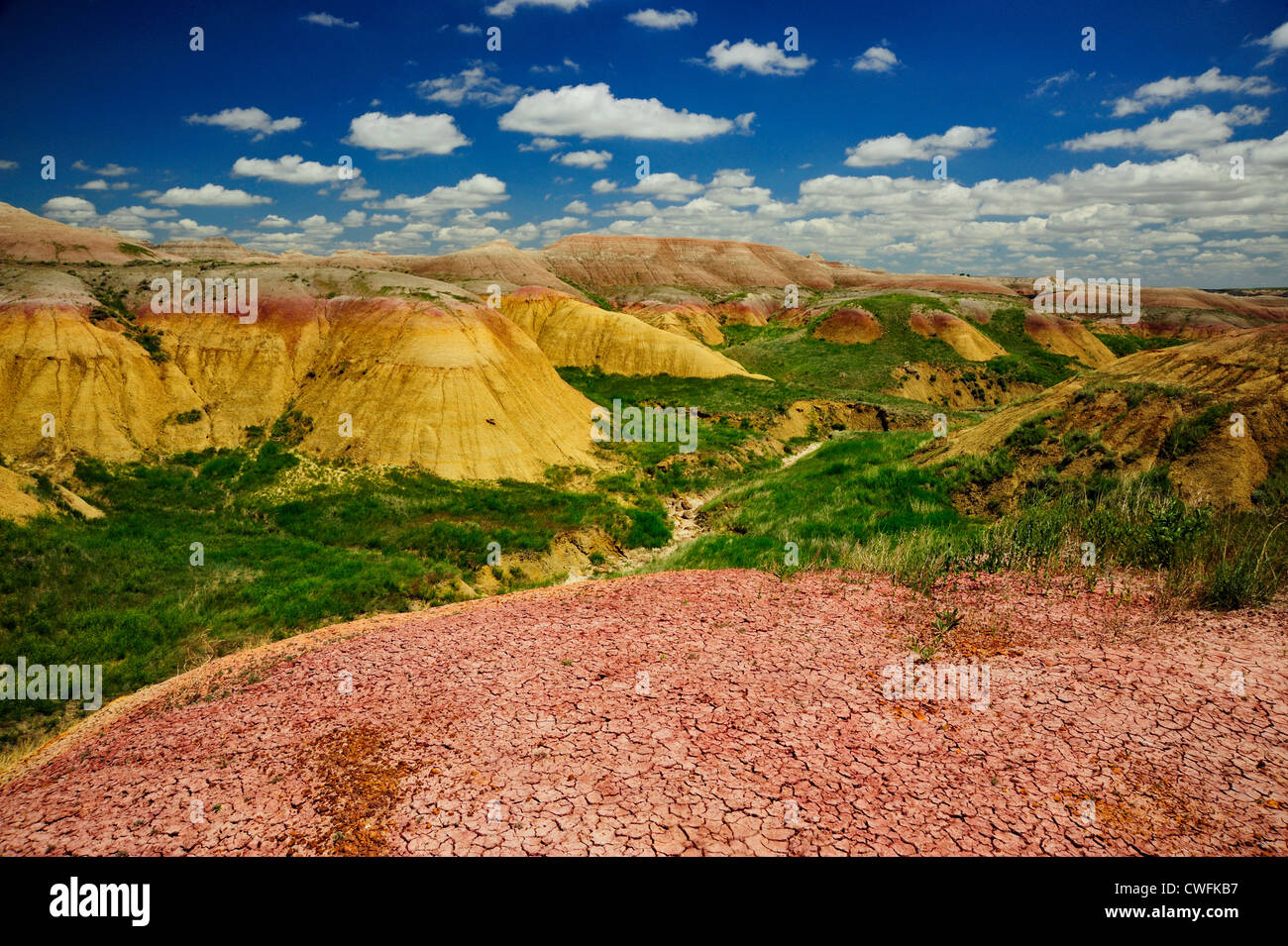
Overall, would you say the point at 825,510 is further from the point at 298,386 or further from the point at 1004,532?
the point at 298,386

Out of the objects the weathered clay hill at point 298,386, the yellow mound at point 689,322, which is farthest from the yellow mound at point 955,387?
the weathered clay hill at point 298,386

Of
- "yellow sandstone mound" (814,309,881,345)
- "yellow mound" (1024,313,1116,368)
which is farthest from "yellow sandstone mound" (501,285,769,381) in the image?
"yellow mound" (1024,313,1116,368)

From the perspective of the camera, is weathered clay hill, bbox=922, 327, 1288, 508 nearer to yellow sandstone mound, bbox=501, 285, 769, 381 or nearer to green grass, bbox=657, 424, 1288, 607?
green grass, bbox=657, 424, 1288, 607

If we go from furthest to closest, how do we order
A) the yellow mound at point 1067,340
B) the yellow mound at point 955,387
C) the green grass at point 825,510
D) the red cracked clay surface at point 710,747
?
the yellow mound at point 1067,340, the yellow mound at point 955,387, the green grass at point 825,510, the red cracked clay surface at point 710,747

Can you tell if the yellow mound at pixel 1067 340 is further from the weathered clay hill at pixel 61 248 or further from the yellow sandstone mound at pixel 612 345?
the weathered clay hill at pixel 61 248
